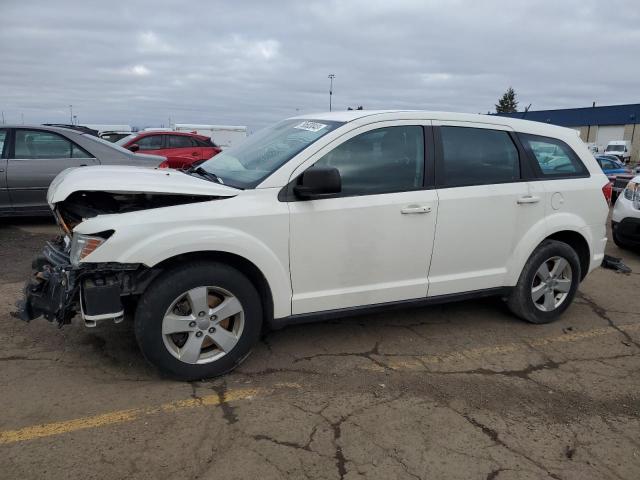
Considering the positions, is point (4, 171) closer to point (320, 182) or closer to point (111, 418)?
point (111, 418)

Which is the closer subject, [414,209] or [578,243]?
[414,209]

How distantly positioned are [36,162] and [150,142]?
6476mm

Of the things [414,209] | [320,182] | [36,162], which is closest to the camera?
[320,182]

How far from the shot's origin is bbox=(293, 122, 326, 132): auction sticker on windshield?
391cm

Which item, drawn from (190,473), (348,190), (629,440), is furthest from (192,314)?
(629,440)

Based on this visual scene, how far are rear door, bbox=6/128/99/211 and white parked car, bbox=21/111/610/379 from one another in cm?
439

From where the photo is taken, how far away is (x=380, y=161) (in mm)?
3865

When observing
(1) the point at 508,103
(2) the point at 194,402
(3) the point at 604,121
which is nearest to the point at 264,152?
(2) the point at 194,402

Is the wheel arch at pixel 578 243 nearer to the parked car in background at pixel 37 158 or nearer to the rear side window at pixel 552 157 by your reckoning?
the rear side window at pixel 552 157

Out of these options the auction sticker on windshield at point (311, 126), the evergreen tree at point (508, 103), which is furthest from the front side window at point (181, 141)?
the evergreen tree at point (508, 103)

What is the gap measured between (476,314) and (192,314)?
2.82 metres

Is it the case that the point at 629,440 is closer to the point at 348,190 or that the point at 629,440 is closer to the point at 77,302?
the point at 348,190

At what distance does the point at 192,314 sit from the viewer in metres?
3.33

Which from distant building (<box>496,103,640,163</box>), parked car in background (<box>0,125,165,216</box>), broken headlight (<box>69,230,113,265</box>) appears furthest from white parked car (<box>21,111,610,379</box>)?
distant building (<box>496,103,640,163</box>)
